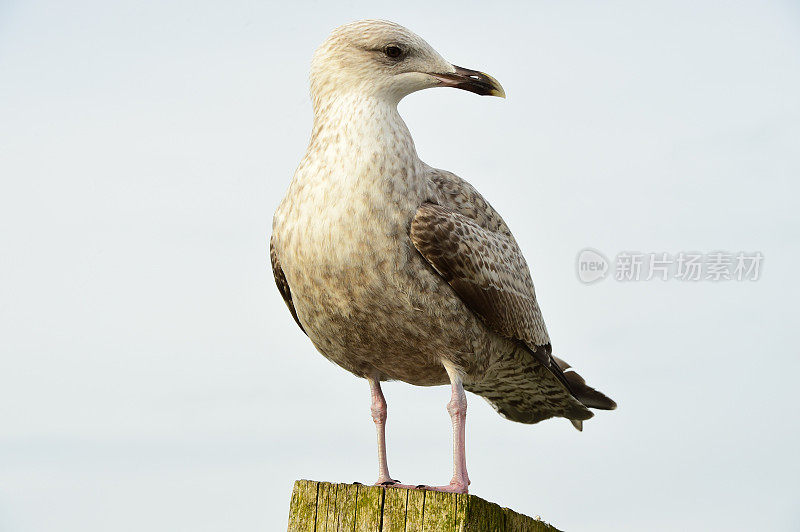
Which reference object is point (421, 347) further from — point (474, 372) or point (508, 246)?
point (508, 246)

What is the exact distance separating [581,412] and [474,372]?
6.04 ft

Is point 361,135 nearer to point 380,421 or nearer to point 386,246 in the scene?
point 386,246

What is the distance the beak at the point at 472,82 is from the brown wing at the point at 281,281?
158 centimetres

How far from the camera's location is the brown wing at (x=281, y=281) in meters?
6.38

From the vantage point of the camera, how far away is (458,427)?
5.84m

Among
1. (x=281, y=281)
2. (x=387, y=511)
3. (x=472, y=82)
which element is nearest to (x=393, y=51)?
(x=472, y=82)

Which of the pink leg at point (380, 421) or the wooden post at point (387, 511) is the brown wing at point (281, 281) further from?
the wooden post at point (387, 511)

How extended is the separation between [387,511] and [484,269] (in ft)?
6.24

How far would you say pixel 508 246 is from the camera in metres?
6.73

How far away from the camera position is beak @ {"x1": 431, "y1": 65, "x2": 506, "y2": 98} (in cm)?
620

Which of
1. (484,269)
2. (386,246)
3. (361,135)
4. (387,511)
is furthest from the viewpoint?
(484,269)

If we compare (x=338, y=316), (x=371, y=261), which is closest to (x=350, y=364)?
(x=338, y=316)

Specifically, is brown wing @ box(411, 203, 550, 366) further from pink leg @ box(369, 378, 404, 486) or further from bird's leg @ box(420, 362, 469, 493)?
pink leg @ box(369, 378, 404, 486)

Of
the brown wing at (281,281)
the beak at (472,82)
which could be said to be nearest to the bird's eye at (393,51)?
the beak at (472,82)
